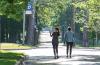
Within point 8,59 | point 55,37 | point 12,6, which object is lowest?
point 8,59

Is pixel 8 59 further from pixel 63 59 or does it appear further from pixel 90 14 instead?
pixel 90 14

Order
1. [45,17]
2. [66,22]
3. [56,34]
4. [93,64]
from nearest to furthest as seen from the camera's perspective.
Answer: [93,64]
[56,34]
[45,17]
[66,22]

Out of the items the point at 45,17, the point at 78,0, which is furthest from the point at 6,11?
the point at 45,17

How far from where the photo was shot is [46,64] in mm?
22703

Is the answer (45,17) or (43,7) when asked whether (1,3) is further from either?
(45,17)

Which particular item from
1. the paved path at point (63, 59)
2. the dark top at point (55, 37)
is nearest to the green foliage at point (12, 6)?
the dark top at point (55, 37)

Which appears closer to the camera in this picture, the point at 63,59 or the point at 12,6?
the point at 63,59

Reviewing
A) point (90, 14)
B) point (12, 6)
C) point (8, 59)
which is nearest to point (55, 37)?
point (12, 6)

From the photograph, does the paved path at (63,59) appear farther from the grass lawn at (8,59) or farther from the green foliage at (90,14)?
the green foliage at (90,14)

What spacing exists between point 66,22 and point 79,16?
1925 centimetres

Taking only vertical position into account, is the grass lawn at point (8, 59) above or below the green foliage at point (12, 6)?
below

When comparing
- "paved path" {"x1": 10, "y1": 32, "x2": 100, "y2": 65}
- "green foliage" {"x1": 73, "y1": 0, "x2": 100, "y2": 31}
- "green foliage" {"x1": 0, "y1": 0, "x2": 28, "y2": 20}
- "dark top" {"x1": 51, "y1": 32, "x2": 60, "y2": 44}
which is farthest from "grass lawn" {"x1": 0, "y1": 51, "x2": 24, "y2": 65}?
"green foliage" {"x1": 73, "y1": 0, "x2": 100, "y2": 31}

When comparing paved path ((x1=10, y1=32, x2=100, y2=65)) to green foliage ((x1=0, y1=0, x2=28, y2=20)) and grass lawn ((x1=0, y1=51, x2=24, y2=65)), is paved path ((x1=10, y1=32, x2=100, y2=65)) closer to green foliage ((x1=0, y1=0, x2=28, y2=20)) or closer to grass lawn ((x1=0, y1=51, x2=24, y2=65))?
grass lawn ((x1=0, y1=51, x2=24, y2=65))

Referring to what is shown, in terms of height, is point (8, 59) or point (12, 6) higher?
point (12, 6)
